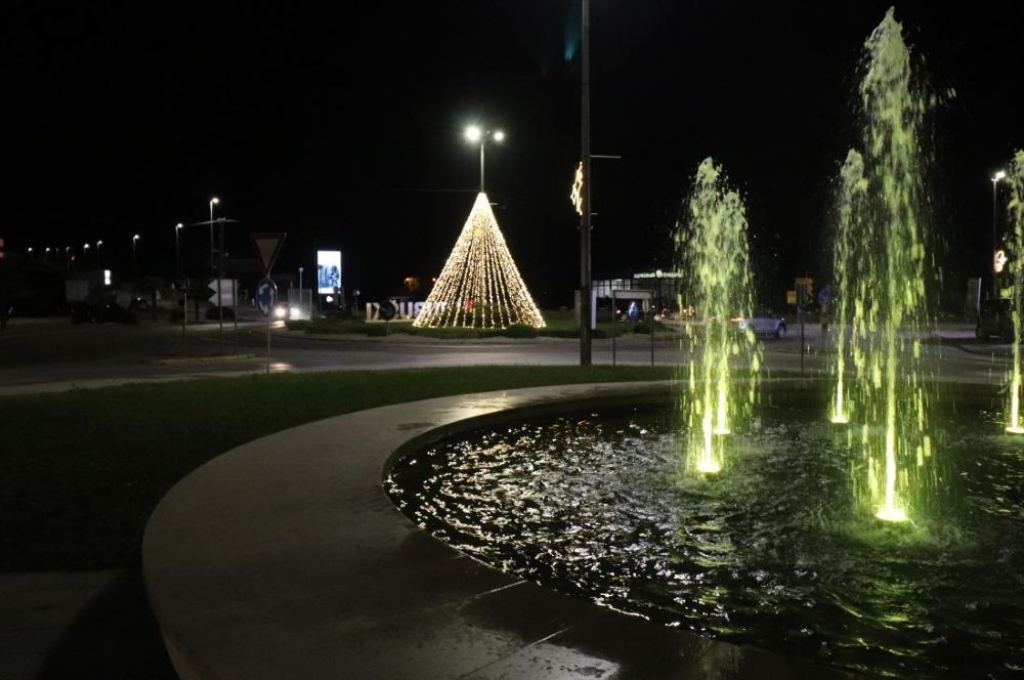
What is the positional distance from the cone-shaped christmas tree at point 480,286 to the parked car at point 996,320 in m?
19.6

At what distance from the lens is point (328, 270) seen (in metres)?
73.7

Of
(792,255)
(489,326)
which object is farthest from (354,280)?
(489,326)

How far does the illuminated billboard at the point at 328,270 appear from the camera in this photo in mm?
73125

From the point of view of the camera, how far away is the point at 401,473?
31.0 ft

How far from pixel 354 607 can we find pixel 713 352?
26658 mm

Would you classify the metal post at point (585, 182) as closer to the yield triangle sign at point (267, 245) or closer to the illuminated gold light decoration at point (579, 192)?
the illuminated gold light decoration at point (579, 192)

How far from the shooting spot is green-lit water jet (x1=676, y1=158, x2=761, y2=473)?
453 inches

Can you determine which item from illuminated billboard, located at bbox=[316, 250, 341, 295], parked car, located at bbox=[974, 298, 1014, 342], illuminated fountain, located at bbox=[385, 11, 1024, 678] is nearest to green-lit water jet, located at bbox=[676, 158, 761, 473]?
illuminated fountain, located at bbox=[385, 11, 1024, 678]

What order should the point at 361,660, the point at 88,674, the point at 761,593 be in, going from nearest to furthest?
the point at 361,660 < the point at 88,674 < the point at 761,593

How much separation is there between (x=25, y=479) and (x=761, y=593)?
6.97m

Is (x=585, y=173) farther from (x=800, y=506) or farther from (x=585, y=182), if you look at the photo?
(x=800, y=506)

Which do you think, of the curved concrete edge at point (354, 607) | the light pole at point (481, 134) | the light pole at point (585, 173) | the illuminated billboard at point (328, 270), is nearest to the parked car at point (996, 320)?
the light pole at point (481, 134)

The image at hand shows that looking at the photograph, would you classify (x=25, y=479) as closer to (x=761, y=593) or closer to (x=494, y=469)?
(x=494, y=469)

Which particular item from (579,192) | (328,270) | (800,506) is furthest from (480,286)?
(328,270)
